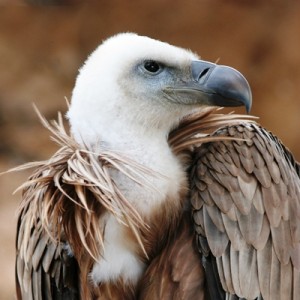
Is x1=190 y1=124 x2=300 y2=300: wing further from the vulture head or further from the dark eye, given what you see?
the dark eye

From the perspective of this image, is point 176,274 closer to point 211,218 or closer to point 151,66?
point 211,218

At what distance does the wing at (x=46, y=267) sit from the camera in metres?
2.56

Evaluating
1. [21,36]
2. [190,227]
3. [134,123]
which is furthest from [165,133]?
[21,36]

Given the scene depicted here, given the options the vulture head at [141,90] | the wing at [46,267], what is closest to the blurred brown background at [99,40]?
the wing at [46,267]

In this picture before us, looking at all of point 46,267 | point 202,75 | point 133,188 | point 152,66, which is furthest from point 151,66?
point 46,267

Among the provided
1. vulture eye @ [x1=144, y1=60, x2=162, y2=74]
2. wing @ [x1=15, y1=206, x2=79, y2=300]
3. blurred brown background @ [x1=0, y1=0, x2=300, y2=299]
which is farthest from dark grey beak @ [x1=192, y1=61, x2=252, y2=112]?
blurred brown background @ [x1=0, y1=0, x2=300, y2=299]

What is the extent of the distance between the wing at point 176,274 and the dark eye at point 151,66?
18.7 inches

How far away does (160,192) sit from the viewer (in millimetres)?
2424

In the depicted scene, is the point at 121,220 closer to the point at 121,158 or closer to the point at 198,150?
the point at 121,158

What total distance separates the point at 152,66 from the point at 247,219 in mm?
510

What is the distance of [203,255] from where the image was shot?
245 cm

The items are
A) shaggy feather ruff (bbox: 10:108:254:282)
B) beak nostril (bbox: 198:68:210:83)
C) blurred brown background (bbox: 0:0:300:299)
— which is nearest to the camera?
shaggy feather ruff (bbox: 10:108:254:282)

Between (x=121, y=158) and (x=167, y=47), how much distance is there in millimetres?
361

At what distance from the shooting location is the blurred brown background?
17.6ft
